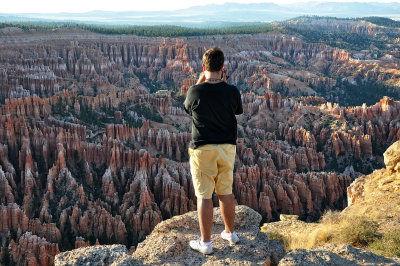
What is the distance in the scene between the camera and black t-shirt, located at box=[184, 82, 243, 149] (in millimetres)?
7887

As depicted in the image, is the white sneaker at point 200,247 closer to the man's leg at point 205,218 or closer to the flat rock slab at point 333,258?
the man's leg at point 205,218

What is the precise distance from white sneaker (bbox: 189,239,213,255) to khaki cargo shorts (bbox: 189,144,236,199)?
0.95m

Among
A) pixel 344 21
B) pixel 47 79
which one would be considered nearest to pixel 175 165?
pixel 47 79

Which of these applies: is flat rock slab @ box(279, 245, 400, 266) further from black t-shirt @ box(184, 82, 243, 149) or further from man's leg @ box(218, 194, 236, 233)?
black t-shirt @ box(184, 82, 243, 149)

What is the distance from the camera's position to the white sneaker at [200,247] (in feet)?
26.5

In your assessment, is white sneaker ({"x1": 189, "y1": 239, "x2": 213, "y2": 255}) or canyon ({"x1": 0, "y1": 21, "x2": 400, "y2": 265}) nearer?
white sneaker ({"x1": 189, "y1": 239, "x2": 213, "y2": 255})

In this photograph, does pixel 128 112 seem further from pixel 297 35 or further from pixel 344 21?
pixel 344 21

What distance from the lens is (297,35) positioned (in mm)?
126000

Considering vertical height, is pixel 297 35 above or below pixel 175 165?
above

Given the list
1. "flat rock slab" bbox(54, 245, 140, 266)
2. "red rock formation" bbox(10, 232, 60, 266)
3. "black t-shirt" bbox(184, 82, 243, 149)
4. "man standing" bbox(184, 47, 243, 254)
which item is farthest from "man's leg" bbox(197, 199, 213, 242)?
"red rock formation" bbox(10, 232, 60, 266)

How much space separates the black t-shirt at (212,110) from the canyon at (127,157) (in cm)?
1665

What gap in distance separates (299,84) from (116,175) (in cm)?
6084

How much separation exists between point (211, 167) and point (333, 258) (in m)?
2.84

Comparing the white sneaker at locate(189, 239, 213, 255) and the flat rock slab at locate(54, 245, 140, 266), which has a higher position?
the flat rock slab at locate(54, 245, 140, 266)
